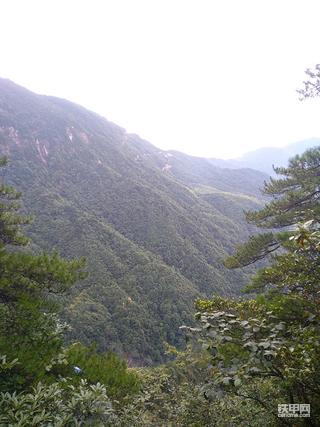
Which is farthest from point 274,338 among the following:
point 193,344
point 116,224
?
point 116,224

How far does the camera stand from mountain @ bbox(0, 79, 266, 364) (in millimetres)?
49875

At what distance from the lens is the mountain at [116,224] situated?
164ft

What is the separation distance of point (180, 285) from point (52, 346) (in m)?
54.3

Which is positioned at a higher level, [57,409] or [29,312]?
[57,409]

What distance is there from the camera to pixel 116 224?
78.5 metres

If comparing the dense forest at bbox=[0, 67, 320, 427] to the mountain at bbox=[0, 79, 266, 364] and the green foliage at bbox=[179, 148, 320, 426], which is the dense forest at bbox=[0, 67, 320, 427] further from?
the mountain at bbox=[0, 79, 266, 364]

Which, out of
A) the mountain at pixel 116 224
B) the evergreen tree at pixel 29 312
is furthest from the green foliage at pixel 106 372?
the mountain at pixel 116 224

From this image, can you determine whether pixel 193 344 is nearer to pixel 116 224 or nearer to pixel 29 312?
pixel 29 312

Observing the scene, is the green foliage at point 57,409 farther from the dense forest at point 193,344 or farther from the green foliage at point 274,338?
the green foliage at point 274,338

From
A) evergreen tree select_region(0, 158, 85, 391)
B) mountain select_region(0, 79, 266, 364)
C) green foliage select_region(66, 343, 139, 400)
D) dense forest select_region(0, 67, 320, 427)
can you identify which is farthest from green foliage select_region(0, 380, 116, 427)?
mountain select_region(0, 79, 266, 364)

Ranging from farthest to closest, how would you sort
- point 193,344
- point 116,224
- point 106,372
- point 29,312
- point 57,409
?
point 116,224
point 193,344
point 29,312
point 106,372
point 57,409

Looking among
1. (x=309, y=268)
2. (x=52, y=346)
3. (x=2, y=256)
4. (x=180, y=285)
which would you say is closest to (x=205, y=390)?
(x=309, y=268)

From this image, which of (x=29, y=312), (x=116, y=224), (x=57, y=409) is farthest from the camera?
(x=116, y=224)

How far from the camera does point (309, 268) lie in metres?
4.81
